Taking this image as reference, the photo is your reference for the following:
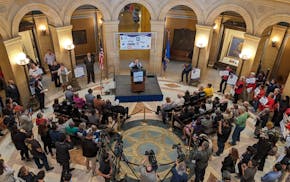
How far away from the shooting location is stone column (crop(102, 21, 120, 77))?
13011 mm

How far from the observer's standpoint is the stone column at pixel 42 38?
13.6 meters

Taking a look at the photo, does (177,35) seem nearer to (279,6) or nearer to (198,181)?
(279,6)

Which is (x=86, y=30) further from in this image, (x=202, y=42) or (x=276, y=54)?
(x=276, y=54)

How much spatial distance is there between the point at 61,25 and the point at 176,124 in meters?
7.14

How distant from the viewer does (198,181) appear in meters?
7.66

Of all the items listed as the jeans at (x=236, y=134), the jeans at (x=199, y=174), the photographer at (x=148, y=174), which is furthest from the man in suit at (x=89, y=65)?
the jeans at (x=199, y=174)

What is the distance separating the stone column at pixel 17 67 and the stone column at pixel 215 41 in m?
10.7

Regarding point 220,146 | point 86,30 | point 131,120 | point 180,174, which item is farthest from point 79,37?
point 180,174

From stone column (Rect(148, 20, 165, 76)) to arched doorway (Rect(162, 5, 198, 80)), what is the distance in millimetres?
749

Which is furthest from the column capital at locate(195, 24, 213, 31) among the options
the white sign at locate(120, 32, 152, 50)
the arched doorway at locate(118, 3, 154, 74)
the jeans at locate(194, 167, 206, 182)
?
the jeans at locate(194, 167, 206, 182)

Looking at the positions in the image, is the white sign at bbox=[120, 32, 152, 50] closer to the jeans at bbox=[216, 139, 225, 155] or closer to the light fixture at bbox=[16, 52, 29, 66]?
the light fixture at bbox=[16, 52, 29, 66]

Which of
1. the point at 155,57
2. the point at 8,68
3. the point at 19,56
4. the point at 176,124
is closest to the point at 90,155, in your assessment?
the point at 176,124

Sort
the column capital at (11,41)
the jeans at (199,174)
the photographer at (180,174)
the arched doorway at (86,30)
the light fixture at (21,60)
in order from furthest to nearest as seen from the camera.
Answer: the arched doorway at (86,30) → the light fixture at (21,60) → the column capital at (11,41) → the jeans at (199,174) → the photographer at (180,174)

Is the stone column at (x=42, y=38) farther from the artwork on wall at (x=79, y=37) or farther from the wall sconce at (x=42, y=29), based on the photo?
the artwork on wall at (x=79, y=37)
